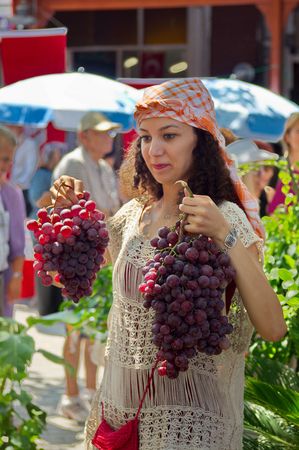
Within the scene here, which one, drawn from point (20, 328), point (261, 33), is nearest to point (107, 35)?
point (261, 33)

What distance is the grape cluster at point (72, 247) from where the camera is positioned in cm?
343

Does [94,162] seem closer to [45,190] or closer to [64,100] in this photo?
[64,100]

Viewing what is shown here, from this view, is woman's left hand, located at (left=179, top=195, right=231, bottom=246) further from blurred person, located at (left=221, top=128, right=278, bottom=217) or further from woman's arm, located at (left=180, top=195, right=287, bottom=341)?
blurred person, located at (left=221, top=128, right=278, bottom=217)

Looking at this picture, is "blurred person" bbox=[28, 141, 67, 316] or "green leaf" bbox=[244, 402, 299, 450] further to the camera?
"blurred person" bbox=[28, 141, 67, 316]

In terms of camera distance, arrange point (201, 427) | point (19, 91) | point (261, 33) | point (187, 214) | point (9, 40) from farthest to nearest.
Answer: point (261, 33)
point (9, 40)
point (19, 91)
point (201, 427)
point (187, 214)

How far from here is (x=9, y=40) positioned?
34.1 ft

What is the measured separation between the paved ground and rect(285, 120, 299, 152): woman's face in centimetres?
229

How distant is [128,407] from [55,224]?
1.98ft

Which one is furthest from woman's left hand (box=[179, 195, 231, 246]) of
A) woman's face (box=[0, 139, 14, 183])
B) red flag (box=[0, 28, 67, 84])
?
red flag (box=[0, 28, 67, 84])

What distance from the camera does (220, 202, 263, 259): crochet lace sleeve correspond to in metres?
3.31

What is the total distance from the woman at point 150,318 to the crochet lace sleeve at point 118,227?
120 millimetres

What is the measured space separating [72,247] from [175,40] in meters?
15.4

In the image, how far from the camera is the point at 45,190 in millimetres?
10070

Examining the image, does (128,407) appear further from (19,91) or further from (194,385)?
(19,91)
